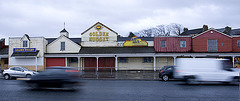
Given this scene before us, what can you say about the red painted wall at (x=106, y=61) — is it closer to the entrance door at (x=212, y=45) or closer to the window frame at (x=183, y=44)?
the window frame at (x=183, y=44)

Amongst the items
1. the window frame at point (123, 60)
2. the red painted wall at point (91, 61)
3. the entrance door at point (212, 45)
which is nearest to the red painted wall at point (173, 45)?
the entrance door at point (212, 45)

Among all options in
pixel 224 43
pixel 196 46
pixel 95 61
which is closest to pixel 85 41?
pixel 95 61

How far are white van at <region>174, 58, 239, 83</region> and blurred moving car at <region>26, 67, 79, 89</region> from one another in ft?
25.2

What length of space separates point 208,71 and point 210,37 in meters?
17.3

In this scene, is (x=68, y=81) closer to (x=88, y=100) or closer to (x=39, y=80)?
(x=39, y=80)

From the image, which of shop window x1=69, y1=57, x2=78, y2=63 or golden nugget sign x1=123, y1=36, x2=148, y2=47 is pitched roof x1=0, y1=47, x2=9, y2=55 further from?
golden nugget sign x1=123, y1=36, x2=148, y2=47

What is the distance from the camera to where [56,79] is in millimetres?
11578

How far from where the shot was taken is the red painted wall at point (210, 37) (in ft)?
96.5

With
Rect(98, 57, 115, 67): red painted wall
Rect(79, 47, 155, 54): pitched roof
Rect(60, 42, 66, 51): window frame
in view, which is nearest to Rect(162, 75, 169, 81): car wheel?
Rect(79, 47, 155, 54): pitched roof

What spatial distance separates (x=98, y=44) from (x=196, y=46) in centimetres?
1468

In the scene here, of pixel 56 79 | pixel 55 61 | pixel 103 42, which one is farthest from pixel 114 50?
pixel 56 79

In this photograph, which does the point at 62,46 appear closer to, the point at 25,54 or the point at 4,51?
the point at 25,54

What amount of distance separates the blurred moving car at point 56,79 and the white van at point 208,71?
7693mm

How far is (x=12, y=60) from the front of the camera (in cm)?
3056
